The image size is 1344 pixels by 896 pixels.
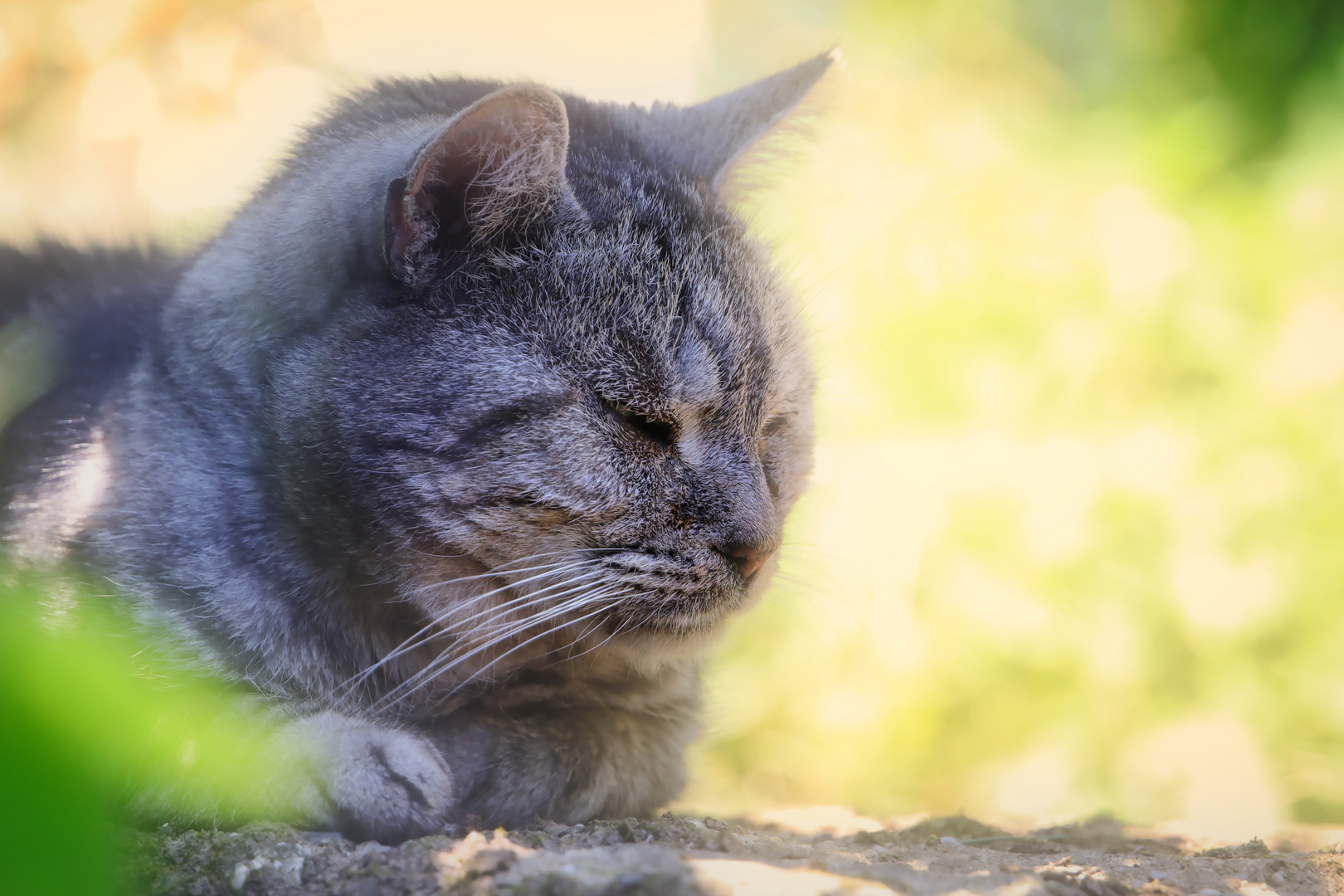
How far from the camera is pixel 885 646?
2271mm

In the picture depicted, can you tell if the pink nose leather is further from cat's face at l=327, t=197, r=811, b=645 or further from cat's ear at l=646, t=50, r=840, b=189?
cat's ear at l=646, t=50, r=840, b=189

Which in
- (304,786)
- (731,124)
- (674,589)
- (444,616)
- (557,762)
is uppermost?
(731,124)

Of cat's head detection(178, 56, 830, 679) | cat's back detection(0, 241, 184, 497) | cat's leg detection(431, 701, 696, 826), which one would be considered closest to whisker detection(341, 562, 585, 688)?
cat's head detection(178, 56, 830, 679)

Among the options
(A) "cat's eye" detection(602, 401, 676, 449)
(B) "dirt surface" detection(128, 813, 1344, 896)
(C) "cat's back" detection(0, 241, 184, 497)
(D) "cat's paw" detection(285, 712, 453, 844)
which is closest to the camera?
(B) "dirt surface" detection(128, 813, 1344, 896)

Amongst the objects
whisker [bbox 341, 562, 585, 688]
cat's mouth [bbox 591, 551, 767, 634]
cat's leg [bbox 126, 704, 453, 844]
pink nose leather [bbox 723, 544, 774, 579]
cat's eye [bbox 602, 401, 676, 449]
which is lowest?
cat's leg [bbox 126, 704, 453, 844]

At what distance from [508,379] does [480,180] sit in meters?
0.22

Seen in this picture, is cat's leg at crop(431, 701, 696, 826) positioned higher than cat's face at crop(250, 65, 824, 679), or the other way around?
cat's face at crop(250, 65, 824, 679)

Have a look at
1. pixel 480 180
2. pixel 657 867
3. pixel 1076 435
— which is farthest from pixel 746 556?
pixel 1076 435

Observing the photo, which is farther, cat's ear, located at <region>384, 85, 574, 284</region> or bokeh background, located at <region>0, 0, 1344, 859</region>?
bokeh background, located at <region>0, 0, 1344, 859</region>

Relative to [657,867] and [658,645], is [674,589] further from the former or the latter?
[657,867]

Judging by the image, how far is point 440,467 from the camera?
1014 millimetres

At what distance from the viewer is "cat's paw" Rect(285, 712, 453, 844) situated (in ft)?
3.05

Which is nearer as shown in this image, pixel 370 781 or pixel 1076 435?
pixel 370 781

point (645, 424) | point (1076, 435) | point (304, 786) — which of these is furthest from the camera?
point (1076, 435)
